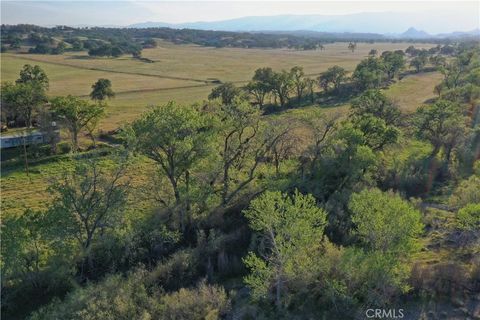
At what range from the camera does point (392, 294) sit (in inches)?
883

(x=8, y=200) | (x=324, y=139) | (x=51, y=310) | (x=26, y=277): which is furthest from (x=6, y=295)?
(x=324, y=139)

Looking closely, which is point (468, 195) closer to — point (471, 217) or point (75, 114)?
point (471, 217)

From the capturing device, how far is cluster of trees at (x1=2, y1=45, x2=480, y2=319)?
2244 cm

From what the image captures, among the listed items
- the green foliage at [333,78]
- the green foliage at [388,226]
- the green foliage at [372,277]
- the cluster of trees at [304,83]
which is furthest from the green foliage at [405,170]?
the green foliage at [333,78]

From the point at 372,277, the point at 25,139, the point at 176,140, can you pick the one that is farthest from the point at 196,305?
the point at 25,139

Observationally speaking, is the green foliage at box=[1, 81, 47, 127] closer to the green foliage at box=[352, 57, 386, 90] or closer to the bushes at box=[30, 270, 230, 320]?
the bushes at box=[30, 270, 230, 320]

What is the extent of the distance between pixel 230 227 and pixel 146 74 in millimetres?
97051

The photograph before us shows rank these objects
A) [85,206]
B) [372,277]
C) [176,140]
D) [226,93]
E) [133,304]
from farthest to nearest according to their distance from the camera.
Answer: [226,93], [176,140], [85,206], [372,277], [133,304]

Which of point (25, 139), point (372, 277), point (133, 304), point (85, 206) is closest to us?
point (133, 304)

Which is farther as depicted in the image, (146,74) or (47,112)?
(146,74)

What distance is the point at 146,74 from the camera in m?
120

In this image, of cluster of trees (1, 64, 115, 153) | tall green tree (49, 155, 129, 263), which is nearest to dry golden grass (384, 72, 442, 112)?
cluster of trees (1, 64, 115, 153)

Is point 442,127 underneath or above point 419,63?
underneath

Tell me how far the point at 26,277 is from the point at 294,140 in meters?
26.4
